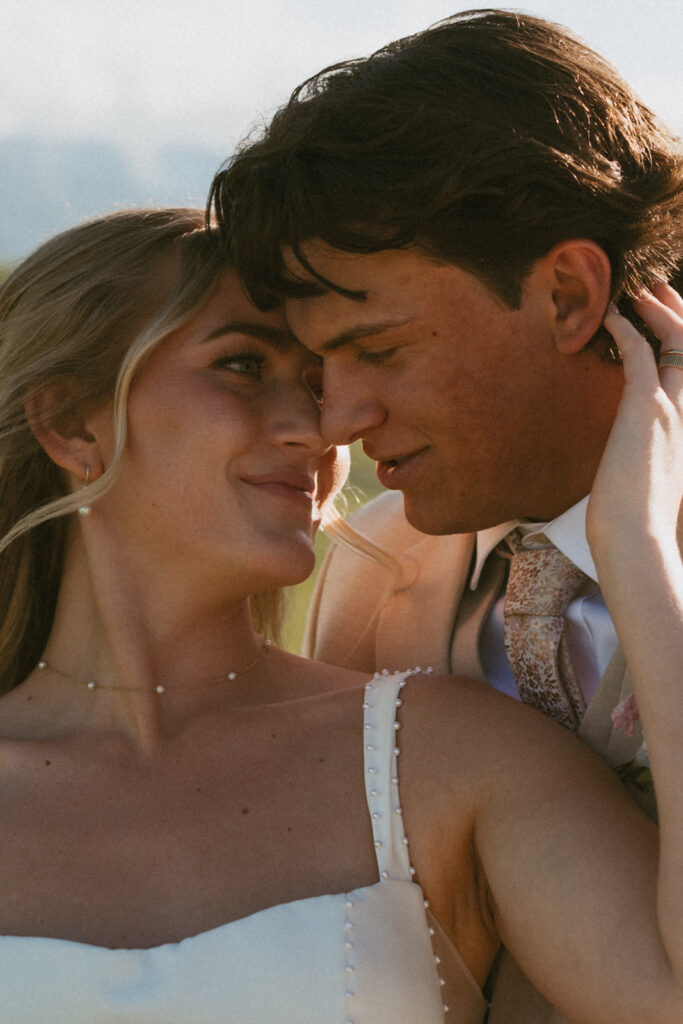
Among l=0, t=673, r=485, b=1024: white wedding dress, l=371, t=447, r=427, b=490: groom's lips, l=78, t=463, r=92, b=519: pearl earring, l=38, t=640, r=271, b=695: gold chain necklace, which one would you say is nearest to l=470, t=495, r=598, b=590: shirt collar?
l=371, t=447, r=427, b=490: groom's lips

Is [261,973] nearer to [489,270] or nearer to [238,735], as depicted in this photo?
[238,735]

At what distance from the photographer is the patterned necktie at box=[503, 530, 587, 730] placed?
2740 millimetres

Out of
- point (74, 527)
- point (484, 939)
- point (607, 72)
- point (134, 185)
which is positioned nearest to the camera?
point (484, 939)

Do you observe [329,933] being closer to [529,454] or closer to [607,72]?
[529,454]

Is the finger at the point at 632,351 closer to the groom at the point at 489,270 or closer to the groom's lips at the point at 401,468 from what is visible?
the groom at the point at 489,270

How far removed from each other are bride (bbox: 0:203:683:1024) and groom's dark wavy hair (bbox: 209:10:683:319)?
0.66 feet

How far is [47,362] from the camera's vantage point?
302cm

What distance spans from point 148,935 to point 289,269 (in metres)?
1.44

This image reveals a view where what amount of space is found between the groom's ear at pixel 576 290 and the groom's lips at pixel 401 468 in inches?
16.2

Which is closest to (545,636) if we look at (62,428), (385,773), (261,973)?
(385,773)

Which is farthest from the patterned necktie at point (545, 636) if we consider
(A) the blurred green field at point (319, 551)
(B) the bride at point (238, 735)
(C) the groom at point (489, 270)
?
(A) the blurred green field at point (319, 551)

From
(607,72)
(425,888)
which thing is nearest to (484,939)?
(425,888)

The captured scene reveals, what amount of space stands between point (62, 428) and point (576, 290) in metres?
1.27

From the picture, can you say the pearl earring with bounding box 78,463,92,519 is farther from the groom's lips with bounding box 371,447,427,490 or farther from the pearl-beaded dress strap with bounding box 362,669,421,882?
the pearl-beaded dress strap with bounding box 362,669,421,882
